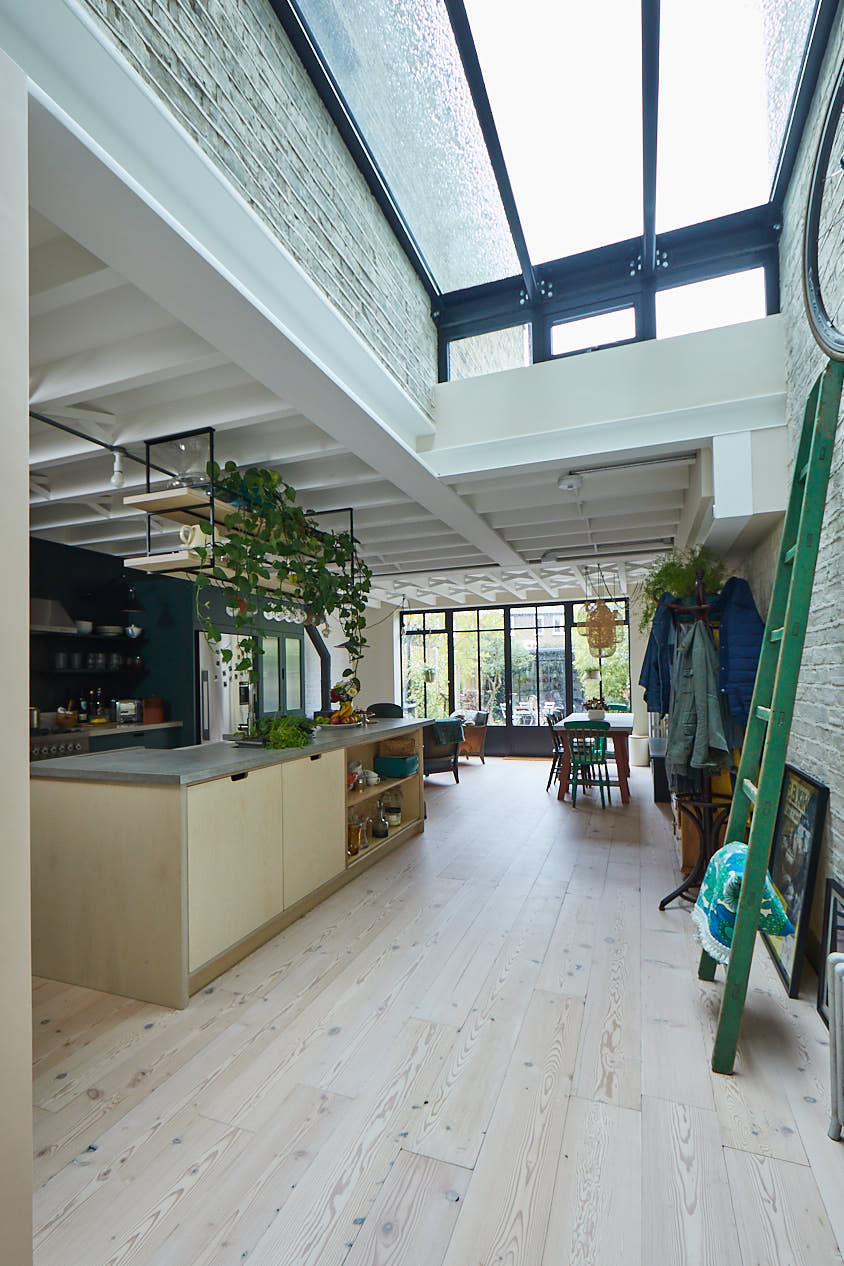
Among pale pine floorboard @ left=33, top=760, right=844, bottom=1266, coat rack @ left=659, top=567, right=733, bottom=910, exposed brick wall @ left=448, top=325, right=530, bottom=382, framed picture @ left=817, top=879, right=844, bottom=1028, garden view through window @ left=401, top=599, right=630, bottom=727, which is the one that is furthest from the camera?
garden view through window @ left=401, top=599, right=630, bottom=727

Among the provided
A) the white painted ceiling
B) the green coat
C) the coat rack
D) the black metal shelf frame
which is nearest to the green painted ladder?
the green coat

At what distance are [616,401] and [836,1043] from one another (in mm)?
3256

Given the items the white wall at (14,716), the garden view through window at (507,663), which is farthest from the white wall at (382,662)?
the white wall at (14,716)

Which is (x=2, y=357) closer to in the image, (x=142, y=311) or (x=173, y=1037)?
(x=142, y=311)

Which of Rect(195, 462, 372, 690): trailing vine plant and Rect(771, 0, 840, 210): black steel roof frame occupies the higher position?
Rect(771, 0, 840, 210): black steel roof frame

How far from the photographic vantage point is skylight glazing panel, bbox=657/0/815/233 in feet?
8.26

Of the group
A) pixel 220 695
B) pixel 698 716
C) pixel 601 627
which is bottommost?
pixel 220 695

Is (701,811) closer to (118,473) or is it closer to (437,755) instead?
(118,473)

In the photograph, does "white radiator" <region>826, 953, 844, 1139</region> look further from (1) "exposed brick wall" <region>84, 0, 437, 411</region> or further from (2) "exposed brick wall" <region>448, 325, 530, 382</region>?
(2) "exposed brick wall" <region>448, 325, 530, 382</region>

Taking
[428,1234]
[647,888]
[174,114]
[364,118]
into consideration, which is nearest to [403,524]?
[364,118]

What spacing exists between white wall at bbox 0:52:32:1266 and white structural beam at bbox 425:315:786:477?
3.04 metres

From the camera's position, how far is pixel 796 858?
2666 mm

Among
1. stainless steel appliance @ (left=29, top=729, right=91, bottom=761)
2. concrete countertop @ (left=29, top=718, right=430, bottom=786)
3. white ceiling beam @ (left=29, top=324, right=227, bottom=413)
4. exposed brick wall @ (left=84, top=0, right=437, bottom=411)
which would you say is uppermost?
exposed brick wall @ (left=84, top=0, right=437, bottom=411)

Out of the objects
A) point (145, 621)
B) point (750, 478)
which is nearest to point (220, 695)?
point (145, 621)
